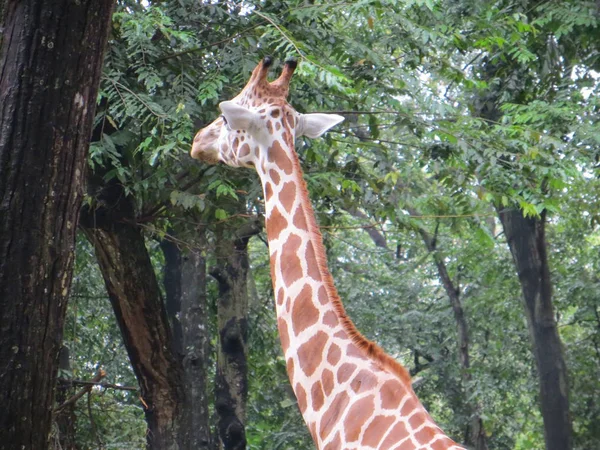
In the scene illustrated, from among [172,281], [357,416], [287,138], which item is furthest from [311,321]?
[172,281]

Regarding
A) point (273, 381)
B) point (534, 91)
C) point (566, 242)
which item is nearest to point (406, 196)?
point (534, 91)

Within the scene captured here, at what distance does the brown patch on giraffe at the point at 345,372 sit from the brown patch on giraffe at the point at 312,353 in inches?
4.7

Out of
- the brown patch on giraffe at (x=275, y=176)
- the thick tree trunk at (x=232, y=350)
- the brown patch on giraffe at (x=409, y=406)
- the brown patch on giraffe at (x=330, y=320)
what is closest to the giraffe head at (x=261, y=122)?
the brown patch on giraffe at (x=275, y=176)

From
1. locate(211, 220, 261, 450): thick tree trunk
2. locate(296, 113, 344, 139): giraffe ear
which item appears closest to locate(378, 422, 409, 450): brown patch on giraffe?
locate(296, 113, 344, 139): giraffe ear

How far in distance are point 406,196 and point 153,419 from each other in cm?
390

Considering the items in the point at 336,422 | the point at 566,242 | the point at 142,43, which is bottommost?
the point at 336,422

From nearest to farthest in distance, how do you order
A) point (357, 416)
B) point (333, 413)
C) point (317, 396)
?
point (357, 416) < point (333, 413) < point (317, 396)

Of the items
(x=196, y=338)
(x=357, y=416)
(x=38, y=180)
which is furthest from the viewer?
(x=196, y=338)

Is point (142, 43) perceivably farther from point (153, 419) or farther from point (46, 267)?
point (46, 267)

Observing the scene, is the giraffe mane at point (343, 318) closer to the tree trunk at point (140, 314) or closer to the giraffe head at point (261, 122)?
the giraffe head at point (261, 122)

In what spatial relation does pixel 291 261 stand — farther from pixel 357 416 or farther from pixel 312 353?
pixel 357 416

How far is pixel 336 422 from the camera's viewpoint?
420 centimetres

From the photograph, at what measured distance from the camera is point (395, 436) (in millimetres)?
3896

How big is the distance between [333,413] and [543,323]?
11747mm
